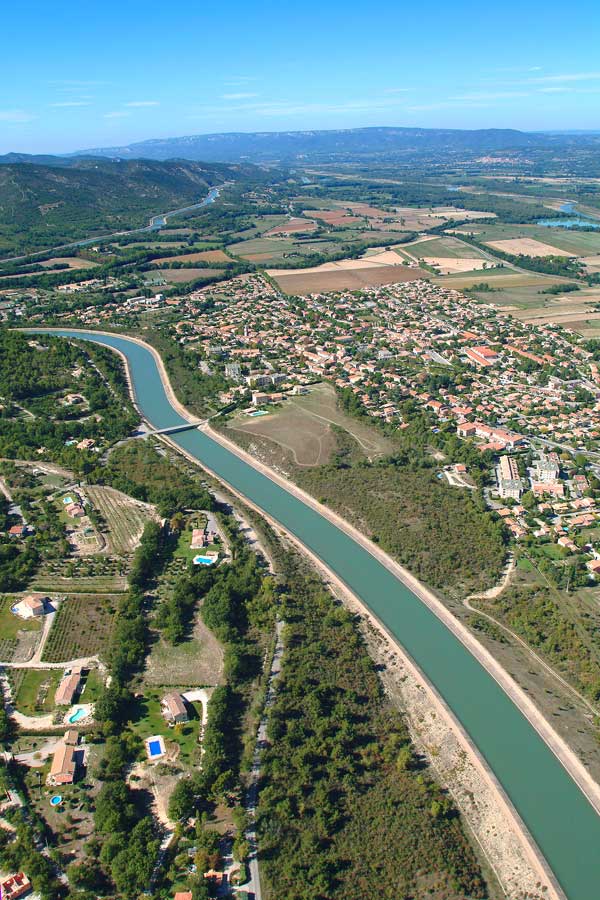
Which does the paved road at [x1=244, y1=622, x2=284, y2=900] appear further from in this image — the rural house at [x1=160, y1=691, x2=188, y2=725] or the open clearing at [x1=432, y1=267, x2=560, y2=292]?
the open clearing at [x1=432, y1=267, x2=560, y2=292]

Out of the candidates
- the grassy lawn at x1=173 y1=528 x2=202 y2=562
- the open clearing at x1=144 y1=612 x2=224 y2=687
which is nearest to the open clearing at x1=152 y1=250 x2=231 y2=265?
the grassy lawn at x1=173 y1=528 x2=202 y2=562

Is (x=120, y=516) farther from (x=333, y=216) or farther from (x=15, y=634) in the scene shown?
(x=333, y=216)

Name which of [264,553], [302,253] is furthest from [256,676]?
[302,253]

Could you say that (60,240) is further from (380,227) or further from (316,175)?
(316,175)

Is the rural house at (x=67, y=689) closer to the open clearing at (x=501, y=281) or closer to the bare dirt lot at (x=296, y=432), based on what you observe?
the bare dirt lot at (x=296, y=432)

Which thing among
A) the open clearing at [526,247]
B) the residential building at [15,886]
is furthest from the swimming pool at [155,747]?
the open clearing at [526,247]
